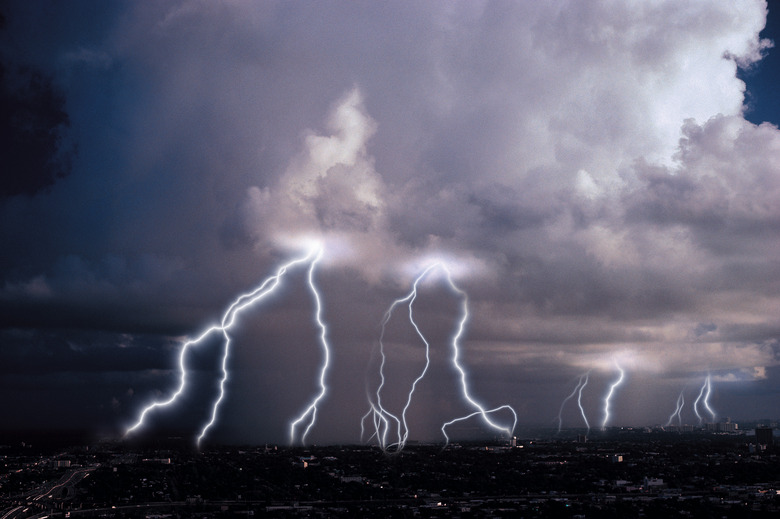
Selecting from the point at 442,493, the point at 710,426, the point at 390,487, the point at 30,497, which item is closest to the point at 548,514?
the point at 442,493

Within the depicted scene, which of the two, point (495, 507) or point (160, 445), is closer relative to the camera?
point (495, 507)

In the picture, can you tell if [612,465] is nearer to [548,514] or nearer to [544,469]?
[544,469]

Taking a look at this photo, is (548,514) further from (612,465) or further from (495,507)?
(612,465)

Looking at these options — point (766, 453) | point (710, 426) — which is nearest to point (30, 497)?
point (766, 453)

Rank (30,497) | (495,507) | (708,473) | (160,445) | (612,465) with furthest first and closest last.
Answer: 1. (160,445)
2. (612,465)
3. (708,473)
4. (30,497)
5. (495,507)

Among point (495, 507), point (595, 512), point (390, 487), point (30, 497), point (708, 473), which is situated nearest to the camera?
point (595, 512)

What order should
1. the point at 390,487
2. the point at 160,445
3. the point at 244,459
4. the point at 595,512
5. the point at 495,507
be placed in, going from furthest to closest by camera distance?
the point at 160,445 < the point at 244,459 < the point at 390,487 < the point at 495,507 < the point at 595,512
